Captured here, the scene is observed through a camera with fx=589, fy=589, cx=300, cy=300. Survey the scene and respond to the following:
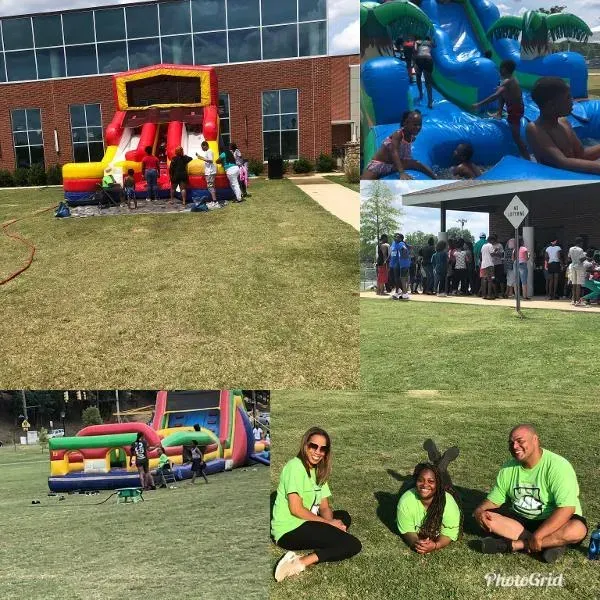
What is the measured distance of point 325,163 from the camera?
6.53 m

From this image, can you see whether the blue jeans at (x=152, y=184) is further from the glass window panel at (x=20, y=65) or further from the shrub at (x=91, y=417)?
the shrub at (x=91, y=417)

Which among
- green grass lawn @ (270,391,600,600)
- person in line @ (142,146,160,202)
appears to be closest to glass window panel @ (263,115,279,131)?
person in line @ (142,146,160,202)

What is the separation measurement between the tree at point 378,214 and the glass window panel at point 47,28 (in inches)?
→ 126

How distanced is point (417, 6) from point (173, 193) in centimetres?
434

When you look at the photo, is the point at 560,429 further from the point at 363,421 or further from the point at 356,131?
the point at 356,131

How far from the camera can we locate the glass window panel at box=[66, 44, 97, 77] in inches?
210

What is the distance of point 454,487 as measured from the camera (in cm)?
353

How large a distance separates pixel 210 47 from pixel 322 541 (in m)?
4.23

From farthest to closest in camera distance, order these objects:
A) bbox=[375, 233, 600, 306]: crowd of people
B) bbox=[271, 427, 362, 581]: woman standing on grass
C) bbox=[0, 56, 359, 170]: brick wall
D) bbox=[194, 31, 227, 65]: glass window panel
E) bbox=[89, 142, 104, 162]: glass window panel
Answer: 1. bbox=[89, 142, 104, 162]: glass window panel
2. bbox=[0, 56, 359, 170]: brick wall
3. bbox=[194, 31, 227, 65]: glass window panel
4. bbox=[375, 233, 600, 306]: crowd of people
5. bbox=[271, 427, 362, 581]: woman standing on grass

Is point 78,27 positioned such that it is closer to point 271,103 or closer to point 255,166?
point 271,103

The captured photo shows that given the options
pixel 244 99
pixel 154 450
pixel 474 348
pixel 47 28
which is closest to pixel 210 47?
pixel 244 99

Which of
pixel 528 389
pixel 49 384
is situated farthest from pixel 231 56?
pixel 528 389

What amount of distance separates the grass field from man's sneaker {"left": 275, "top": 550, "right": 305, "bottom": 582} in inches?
4.0

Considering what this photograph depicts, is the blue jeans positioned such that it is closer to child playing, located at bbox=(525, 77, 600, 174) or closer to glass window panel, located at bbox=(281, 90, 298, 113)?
glass window panel, located at bbox=(281, 90, 298, 113)
